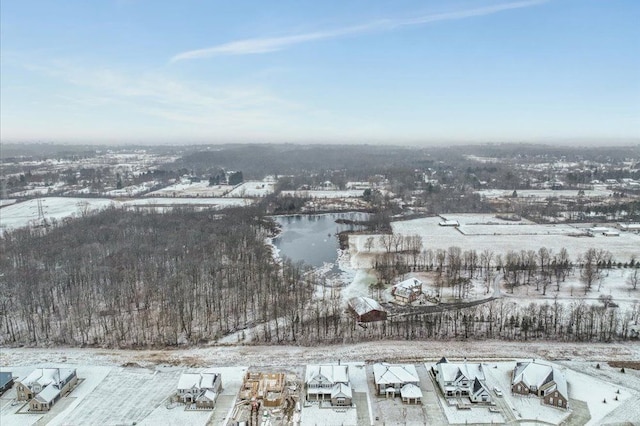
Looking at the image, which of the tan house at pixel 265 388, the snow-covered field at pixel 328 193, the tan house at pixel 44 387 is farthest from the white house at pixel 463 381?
the snow-covered field at pixel 328 193

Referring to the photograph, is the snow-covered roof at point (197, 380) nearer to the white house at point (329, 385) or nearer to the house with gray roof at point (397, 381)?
the white house at point (329, 385)

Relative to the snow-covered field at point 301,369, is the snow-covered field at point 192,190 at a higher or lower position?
higher

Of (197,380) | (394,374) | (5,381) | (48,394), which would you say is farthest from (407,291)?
(5,381)

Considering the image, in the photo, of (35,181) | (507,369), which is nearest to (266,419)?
(507,369)

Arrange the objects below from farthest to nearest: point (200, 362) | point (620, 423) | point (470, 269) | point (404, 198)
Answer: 1. point (404, 198)
2. point (470, 269)
3. point (200, 362)
4. point (620, 423)

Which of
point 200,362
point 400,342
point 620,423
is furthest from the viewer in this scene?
point 400,342

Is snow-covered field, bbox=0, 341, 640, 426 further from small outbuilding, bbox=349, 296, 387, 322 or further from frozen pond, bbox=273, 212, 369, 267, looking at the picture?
frozen pond, bbox=273, 212, 369, 267

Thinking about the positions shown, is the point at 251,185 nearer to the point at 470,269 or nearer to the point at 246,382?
the point at 470,269
